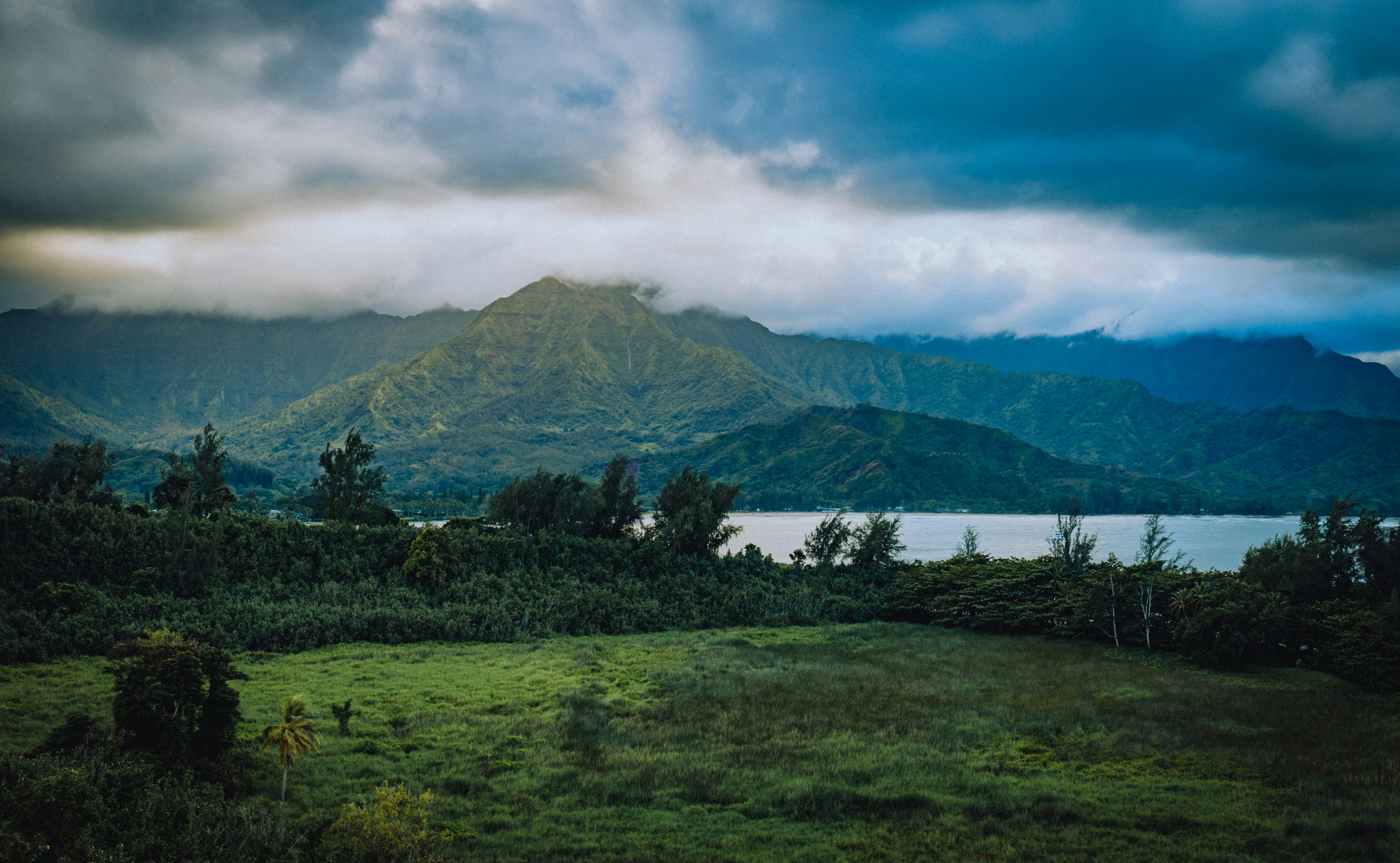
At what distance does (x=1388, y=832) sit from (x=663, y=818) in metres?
16.9

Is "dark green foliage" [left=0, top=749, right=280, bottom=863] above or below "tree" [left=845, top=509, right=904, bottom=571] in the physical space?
below

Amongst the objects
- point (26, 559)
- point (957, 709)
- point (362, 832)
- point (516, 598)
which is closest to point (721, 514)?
point (516, 598)

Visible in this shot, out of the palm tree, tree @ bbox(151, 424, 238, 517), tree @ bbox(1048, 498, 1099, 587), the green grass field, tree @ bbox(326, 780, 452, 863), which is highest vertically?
tree @ bbox(151, 424, 238, 517)

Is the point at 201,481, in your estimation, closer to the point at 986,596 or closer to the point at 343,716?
the point at 343,716

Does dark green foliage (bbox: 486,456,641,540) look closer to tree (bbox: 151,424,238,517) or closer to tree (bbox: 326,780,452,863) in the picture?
tree (bbox: 151,424,238,517)

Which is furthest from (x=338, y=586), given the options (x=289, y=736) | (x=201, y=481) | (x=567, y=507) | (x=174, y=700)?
(x=289, y=736)

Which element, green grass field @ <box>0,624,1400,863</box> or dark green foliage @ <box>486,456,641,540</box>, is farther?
dark green foliage @ <box>486,456,641,540</box>

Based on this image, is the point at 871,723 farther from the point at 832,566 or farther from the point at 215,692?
the point at 832,566

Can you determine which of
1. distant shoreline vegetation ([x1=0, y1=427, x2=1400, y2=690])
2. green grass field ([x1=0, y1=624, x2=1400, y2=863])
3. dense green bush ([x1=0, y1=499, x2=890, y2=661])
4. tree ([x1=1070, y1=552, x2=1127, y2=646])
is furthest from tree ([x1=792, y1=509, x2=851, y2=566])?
green grass field ([x1=0, y1=624, x2=1400, y2=863])

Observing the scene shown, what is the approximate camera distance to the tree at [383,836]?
14.7m

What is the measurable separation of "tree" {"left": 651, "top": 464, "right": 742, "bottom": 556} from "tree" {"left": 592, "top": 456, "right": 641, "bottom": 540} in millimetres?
2427

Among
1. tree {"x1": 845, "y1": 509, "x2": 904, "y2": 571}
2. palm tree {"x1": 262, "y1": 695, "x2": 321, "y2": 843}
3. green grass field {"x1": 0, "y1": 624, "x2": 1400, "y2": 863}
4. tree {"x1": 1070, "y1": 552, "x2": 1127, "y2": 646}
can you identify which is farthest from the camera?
tree {"x1": 845, "y1": 509, "x2": 904, "y2": 571}

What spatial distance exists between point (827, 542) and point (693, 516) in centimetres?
1639

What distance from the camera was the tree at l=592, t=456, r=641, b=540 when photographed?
2867 inches
